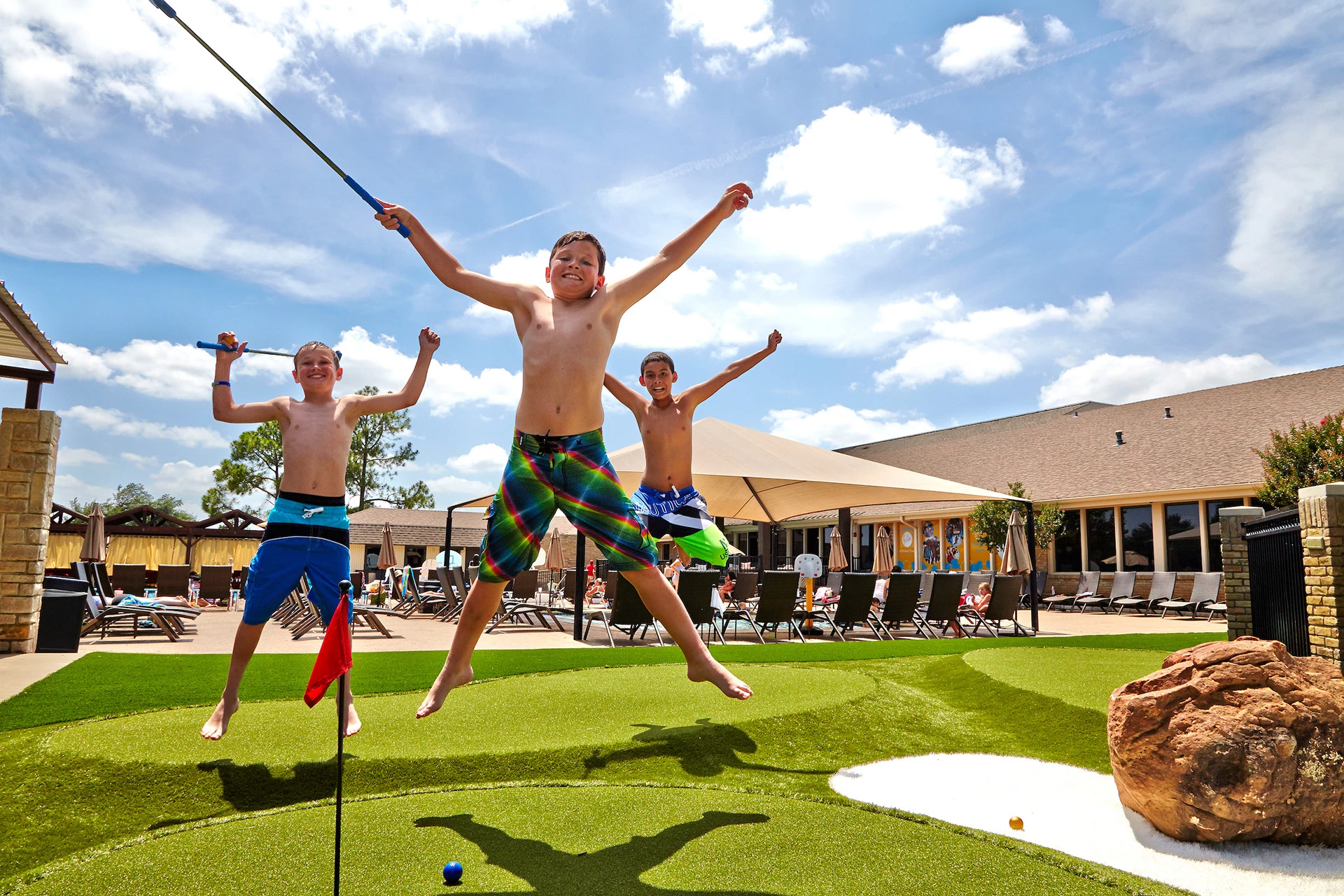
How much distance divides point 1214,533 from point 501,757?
22.3m

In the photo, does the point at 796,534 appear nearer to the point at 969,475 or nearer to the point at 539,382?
the point at 969,475

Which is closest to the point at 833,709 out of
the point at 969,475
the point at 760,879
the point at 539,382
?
the point at 760,879

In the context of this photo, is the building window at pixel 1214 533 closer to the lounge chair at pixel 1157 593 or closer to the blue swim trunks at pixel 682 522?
the lounge chair at pixel 1157 593

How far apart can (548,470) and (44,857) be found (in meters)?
2.54

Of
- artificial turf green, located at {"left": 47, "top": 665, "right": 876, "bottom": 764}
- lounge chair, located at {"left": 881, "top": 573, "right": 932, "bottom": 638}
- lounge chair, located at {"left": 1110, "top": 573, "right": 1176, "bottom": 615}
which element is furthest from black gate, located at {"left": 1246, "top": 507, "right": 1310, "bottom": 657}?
lounge chair, located at {"left": 1110, "top": 573, "right": 1176, "bottom": 615}

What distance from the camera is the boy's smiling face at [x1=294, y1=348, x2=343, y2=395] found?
12.9ft

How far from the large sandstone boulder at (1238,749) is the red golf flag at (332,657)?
3576 millimetres

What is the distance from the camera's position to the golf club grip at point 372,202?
288 cm

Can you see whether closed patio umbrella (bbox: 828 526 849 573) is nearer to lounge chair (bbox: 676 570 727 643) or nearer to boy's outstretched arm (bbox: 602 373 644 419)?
lounge chair (bbox: 676 570 727 643)

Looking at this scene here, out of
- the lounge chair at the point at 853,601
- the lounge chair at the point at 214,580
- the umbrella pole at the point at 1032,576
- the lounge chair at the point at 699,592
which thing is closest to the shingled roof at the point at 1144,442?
the umbrella pole at the point at 1032,576

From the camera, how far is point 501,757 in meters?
→ 4.39

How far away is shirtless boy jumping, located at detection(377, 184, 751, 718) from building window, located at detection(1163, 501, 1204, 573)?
2260 cm

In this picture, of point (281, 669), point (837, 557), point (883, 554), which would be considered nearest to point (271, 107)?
point (281, 669)

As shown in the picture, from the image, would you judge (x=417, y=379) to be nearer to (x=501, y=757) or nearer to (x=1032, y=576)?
(x=501, y=757)
